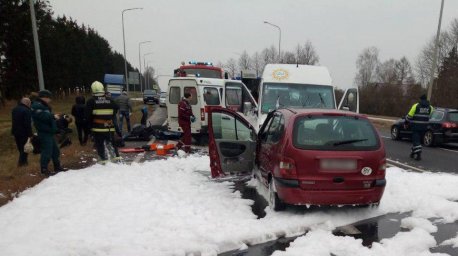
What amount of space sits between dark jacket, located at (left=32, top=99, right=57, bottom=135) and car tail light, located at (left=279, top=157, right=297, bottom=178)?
5193 mm

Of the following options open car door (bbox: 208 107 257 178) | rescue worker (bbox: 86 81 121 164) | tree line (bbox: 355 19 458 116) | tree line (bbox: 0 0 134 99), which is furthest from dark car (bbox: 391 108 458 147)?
tree line (bbox: 0 0 134 99)

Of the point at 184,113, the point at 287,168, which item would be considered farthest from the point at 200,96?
the point at 287,168

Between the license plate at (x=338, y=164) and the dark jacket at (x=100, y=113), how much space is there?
5.38m

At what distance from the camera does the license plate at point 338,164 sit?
206 inches

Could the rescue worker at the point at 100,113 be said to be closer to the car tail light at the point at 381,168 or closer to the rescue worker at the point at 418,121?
the car tail light at the point at 381,168

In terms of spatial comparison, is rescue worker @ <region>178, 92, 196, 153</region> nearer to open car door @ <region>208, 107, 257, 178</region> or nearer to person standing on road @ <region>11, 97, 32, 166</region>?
person standing on road @ <region>11, 97, 32, 166</region>

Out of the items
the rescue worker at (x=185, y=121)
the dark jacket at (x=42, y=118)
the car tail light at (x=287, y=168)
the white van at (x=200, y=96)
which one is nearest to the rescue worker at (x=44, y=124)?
the dark jacket at (x=42, y=118)

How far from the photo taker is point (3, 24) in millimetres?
40156

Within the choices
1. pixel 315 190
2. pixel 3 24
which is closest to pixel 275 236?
pixel 315 190

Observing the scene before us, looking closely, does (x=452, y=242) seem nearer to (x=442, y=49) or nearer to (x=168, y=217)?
(x=168, y=217)

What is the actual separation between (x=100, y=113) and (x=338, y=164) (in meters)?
5.60

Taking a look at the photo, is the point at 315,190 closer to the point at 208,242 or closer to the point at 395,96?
the point at 208,242

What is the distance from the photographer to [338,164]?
5254mm

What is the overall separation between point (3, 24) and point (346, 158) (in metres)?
44.0
